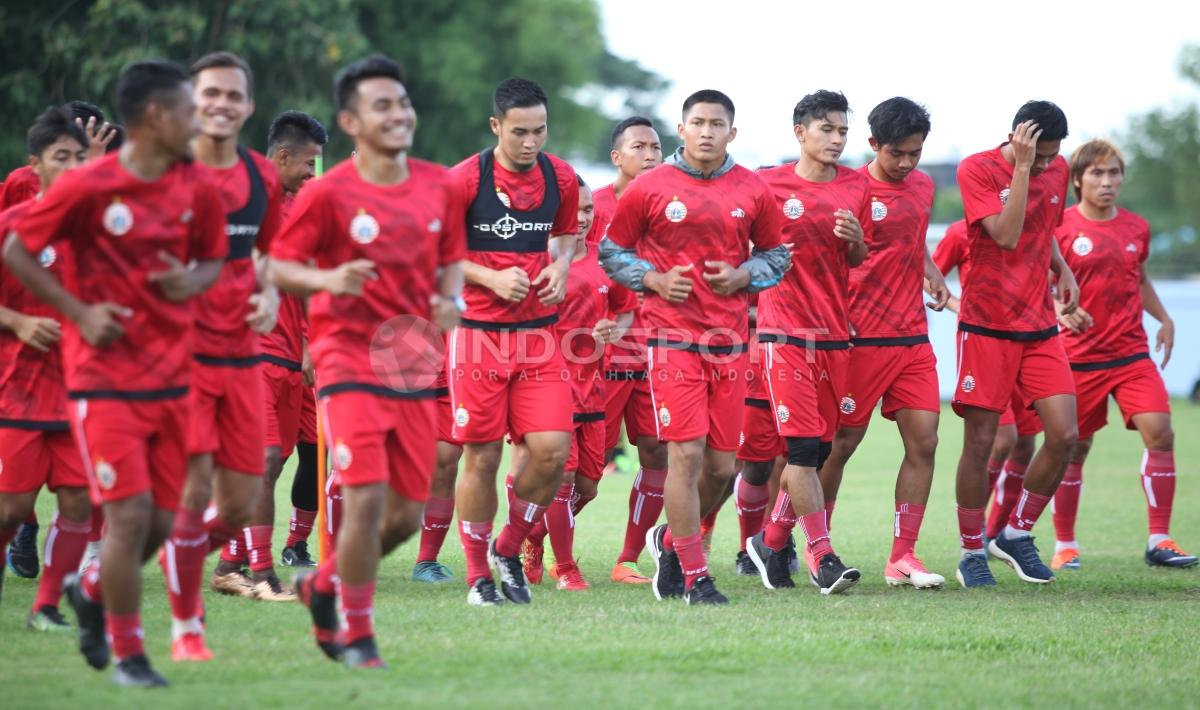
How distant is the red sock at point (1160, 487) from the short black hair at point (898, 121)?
11.8 feet

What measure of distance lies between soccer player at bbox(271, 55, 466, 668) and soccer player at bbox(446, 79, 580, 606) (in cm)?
188

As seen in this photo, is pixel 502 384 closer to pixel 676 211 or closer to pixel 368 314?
pixel 676 211

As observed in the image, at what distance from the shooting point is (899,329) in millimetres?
9977

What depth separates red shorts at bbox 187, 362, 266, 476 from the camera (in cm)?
692

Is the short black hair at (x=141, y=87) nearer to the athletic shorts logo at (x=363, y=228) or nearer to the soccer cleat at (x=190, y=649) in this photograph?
the athletic shorts logo at (x=363, y=228)

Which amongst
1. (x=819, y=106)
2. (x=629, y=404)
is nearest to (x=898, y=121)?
(x=819, y=106)

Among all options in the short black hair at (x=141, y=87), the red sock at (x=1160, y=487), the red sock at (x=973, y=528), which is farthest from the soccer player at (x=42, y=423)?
the red sock at (x=1160, y=487)

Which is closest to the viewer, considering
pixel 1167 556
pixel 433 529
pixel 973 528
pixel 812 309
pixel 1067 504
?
pixel 812 309

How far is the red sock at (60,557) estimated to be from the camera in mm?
7797

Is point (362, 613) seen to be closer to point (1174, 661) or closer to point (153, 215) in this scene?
point (153, 215)

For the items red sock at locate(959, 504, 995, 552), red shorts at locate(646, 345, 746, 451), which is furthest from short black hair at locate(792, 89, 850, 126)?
red sock at locate(959, 504, 995, 552)

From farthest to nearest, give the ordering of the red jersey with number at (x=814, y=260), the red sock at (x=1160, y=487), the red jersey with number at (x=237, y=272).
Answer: the red sock at (x=1160, y=487)
the red jersey with number at (x=814, y=260)
the red jersey with number at (x=237, y=272)

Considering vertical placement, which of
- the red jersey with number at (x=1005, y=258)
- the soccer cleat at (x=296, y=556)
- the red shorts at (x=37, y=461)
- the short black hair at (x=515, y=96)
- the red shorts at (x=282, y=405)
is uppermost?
the short black hair at (x=515, y=96)

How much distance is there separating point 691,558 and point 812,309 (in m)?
1.87
